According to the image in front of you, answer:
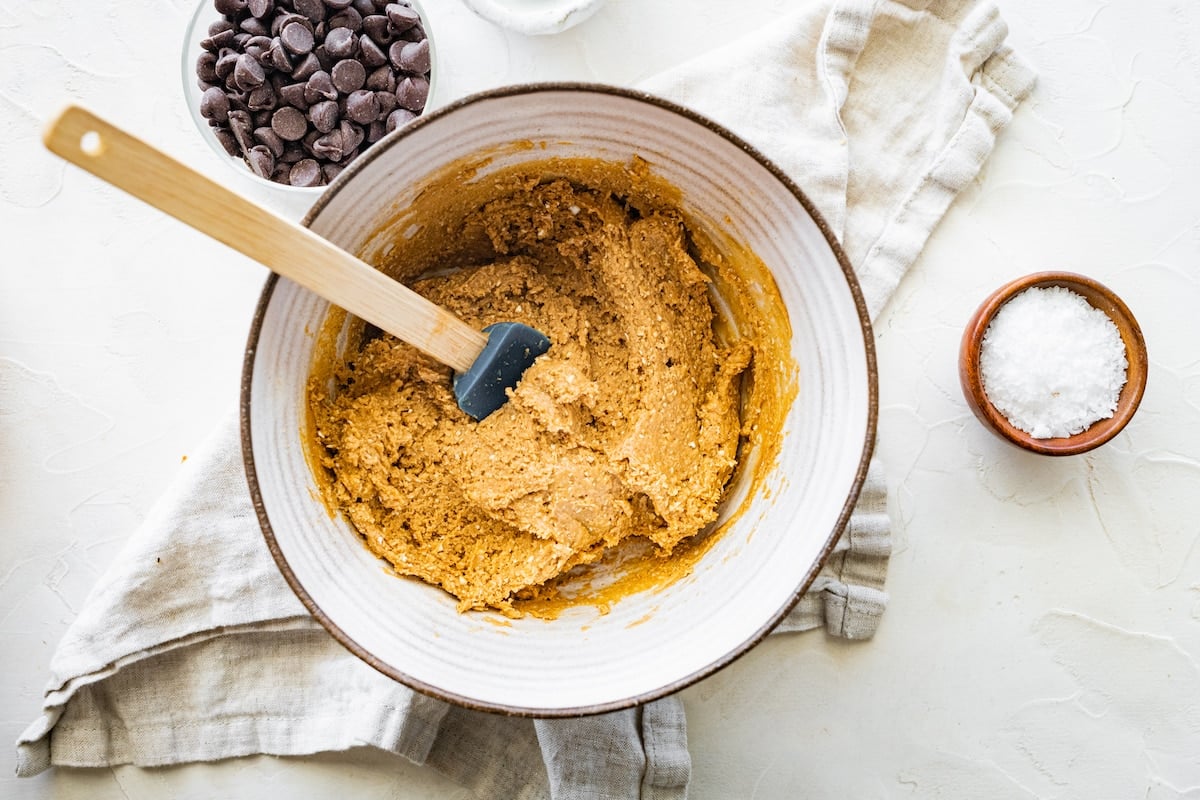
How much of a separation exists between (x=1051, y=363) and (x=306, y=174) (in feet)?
4.67

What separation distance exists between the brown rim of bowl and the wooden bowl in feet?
1.43

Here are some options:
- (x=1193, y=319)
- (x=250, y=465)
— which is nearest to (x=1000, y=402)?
(x=1193, y=319)

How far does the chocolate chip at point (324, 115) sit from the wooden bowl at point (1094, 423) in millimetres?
1248

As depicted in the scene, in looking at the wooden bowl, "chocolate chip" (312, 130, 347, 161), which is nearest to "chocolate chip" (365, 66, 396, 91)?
"chocolate chip" (312, 130, 347, 161)

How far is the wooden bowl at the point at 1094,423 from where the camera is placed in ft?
5.17

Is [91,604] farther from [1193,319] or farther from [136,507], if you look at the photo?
[1193,319]

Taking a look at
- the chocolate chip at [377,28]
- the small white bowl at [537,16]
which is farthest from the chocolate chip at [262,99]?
the small white bowl at [537,16]

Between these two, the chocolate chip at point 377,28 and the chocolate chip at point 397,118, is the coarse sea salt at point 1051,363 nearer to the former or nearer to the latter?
the chocolate chip at point 397,118

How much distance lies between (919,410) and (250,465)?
1.22 metres

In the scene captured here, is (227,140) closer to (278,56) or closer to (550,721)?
(278,56)

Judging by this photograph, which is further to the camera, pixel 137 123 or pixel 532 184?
pixel 137 123

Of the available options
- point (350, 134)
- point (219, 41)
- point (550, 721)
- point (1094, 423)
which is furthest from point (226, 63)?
point (1094, 423)

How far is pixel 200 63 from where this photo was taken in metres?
1.60

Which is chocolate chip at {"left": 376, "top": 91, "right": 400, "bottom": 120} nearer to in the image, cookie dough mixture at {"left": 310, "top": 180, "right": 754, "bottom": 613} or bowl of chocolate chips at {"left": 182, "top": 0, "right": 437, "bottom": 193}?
bowl of chocolate chips at {"left": 182, "top": 0, "right": 437, "bottom": 193}
